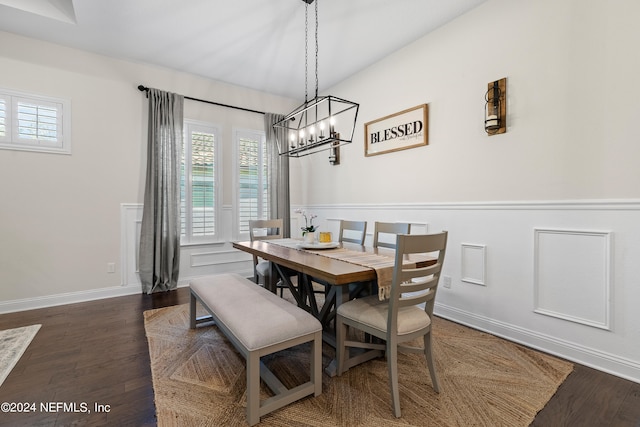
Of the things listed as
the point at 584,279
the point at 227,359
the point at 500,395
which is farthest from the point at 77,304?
the point at 584,279

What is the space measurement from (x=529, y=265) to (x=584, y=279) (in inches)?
13.4

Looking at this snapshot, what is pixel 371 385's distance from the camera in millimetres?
1817

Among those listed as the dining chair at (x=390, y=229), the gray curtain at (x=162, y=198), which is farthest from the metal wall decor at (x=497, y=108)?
the gray curtain at (x=162, y=198)

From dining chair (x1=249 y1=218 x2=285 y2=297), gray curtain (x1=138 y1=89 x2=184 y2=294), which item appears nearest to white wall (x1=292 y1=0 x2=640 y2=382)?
dining chair (x1=249 y1=218 x2=285 y2=297)

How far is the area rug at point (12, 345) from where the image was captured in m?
2.01

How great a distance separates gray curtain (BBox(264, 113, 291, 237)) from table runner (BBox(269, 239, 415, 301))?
2125mm

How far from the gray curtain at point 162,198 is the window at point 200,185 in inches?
7.9

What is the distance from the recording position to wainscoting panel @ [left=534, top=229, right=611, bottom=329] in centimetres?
200

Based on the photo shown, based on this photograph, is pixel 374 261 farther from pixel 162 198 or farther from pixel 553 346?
pixel 162 198

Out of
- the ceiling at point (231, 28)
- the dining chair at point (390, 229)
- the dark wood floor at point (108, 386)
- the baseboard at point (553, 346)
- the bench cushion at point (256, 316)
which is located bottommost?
the dark wood floor at point (108, 386)

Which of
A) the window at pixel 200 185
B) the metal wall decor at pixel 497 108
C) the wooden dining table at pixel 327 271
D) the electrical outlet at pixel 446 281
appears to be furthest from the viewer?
the window at pixel 200 185

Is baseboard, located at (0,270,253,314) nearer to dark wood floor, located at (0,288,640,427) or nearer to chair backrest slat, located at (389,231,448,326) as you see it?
dark wood floor, located at (0,288,640,427)

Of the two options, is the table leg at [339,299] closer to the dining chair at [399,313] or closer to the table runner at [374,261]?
the dining chair at [399,313]

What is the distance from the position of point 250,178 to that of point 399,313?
3482 millimetres
